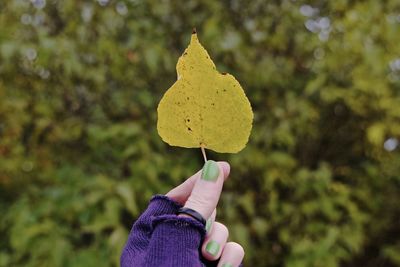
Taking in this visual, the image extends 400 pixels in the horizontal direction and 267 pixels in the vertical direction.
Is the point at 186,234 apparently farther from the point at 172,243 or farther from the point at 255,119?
the point at 255,119

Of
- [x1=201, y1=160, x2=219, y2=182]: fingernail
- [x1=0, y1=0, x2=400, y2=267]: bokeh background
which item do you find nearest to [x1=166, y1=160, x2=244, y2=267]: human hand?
[x1=201, y1=160, x2=219, y2=182]: fingernail

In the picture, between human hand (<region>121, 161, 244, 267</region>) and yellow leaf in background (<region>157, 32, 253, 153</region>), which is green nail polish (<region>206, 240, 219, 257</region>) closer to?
human hand (<region>121, 161, 244, 267</region>)

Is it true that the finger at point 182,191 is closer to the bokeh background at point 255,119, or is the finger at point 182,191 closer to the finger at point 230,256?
the finger at point 230,256

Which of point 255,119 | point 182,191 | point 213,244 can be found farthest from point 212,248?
point 255,119

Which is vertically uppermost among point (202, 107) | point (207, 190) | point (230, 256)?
point (202, 107)

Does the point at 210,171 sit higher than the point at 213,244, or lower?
higher

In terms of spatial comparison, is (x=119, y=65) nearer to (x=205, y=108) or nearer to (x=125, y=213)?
(x=125, y=213)
